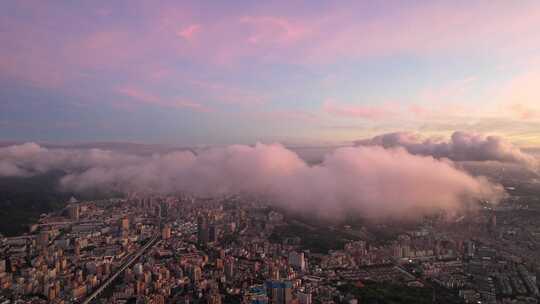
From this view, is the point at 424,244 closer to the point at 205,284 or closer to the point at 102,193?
the point at 205,284

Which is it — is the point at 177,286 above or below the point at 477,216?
below

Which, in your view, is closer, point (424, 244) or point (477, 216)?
point (424, 244)

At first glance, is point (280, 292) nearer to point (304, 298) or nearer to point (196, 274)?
point (304, 298)

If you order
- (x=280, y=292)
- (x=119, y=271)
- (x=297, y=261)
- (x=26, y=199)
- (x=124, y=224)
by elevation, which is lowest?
(x=119, y=271)

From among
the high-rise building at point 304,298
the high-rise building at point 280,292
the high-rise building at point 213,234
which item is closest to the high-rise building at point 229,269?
the high-rise building at point 280,292

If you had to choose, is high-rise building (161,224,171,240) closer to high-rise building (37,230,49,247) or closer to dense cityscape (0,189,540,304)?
dense cityscape (0,189,540,304)

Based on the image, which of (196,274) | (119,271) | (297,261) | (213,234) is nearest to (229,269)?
(196,274)

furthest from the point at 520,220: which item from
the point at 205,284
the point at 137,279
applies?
the point at 137,279
